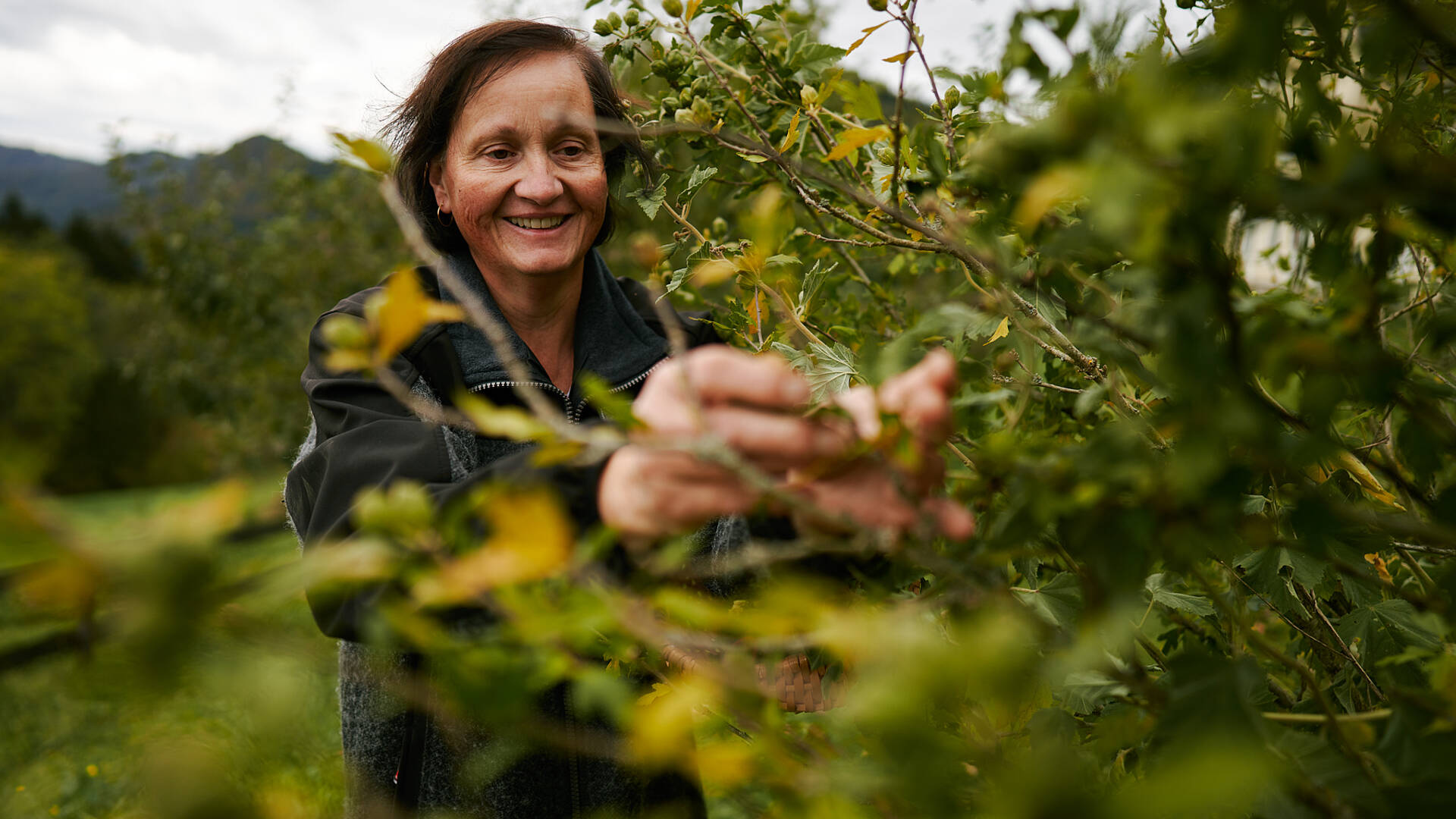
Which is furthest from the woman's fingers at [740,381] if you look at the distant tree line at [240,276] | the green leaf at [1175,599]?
the distant tree line at [240,276]

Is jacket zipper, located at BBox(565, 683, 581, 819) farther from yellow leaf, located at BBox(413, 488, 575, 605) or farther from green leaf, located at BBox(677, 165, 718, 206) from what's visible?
yellow leaf, located at BBox(413, 488, 575, 605)

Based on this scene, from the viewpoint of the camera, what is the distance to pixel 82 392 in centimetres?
2558

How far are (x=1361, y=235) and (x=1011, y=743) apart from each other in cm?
505

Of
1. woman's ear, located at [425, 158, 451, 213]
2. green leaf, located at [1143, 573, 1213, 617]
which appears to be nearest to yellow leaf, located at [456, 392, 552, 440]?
green leaf, located at [1143, 573, 1213, 617]

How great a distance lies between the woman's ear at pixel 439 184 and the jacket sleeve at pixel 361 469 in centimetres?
48

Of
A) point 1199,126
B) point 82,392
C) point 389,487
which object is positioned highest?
point 1199,126

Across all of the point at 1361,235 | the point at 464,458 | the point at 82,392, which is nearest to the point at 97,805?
the point at 464,458

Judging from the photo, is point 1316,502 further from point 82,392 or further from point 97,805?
point 82,392

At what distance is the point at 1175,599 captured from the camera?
4.19 ft

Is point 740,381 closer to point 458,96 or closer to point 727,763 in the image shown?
point 727,763

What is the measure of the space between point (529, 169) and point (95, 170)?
137 feet

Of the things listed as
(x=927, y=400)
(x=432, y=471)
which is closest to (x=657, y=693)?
(x=432, y=471)

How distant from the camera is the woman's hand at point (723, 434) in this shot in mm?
Answer: 676

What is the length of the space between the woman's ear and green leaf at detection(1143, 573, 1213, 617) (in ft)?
6.29
